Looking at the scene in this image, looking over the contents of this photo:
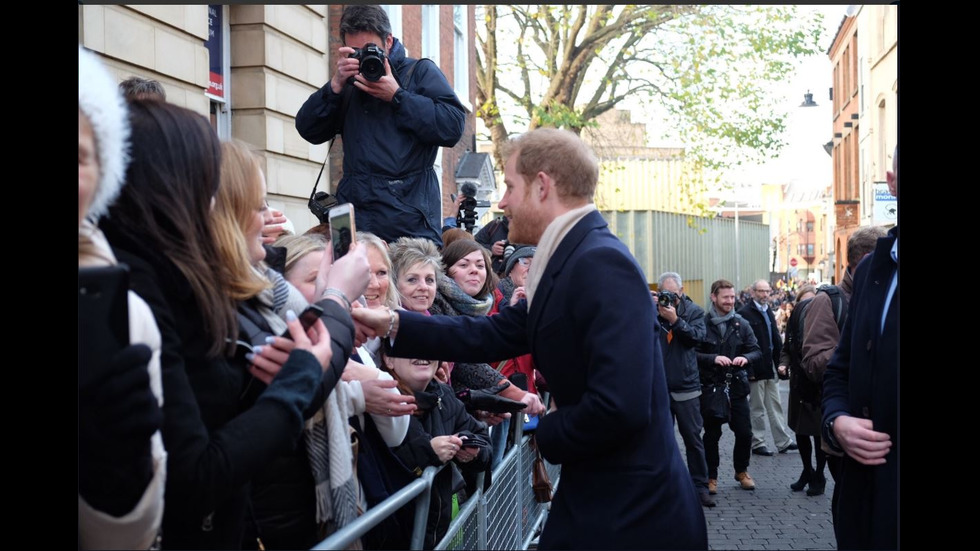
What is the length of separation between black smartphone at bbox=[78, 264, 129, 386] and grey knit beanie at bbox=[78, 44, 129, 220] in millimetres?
159

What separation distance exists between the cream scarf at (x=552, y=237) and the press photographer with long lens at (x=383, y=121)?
1895 millimetres

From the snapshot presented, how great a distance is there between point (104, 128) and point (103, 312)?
0.33 metres

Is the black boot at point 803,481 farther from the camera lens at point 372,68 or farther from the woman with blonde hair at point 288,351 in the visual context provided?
the woman with blonde hair at point 288,351

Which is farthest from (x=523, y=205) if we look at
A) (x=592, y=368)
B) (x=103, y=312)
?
(x=103, y=312)

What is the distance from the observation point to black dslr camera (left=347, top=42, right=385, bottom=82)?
4.61m

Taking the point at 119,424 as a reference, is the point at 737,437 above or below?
below

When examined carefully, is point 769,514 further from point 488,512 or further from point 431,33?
point 431,33

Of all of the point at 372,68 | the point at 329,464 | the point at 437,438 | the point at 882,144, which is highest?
the point at 882,144

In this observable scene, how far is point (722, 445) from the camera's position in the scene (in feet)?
43.4

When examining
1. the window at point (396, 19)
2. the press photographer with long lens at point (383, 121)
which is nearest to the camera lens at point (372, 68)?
the press photographer with long lens at point (383, 121)

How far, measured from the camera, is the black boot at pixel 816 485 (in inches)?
382

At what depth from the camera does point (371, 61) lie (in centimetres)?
463
